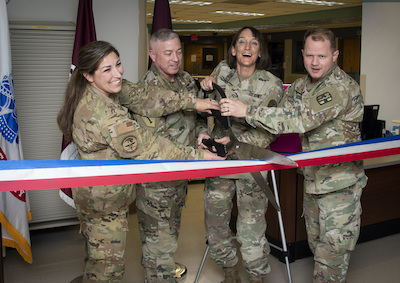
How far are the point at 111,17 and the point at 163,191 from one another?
2056mm

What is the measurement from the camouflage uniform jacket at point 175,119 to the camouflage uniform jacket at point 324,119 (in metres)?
0.64

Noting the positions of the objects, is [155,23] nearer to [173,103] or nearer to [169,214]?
[173,103]

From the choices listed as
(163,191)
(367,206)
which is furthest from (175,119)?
(367,206)

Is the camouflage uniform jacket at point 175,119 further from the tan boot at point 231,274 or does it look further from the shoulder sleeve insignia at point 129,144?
the tan boot at point 231,274

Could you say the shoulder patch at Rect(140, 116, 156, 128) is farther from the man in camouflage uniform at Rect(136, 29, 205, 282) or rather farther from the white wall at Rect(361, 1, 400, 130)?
the white wall at Rect(361, 1, 400, 130)

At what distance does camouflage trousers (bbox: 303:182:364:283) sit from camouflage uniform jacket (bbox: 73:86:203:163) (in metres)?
0.85

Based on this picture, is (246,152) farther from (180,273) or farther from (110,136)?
(180,273)

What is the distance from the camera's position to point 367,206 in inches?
153

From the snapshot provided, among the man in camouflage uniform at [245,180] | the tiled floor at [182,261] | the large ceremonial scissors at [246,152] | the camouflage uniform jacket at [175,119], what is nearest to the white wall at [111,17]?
the camouflage uniform jacket at [175,119]

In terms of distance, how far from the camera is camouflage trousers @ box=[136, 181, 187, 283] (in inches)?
109

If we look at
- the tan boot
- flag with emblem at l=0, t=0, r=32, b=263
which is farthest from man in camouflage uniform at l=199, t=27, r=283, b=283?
flag with emblem at l=0, t=0, r=32, b=263

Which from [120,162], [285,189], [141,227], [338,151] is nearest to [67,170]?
[120,162]

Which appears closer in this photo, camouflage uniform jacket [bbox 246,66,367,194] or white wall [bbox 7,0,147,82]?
camouflage uniform jacket [bbox 246,66,367,194]

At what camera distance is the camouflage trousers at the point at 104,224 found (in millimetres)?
2230
